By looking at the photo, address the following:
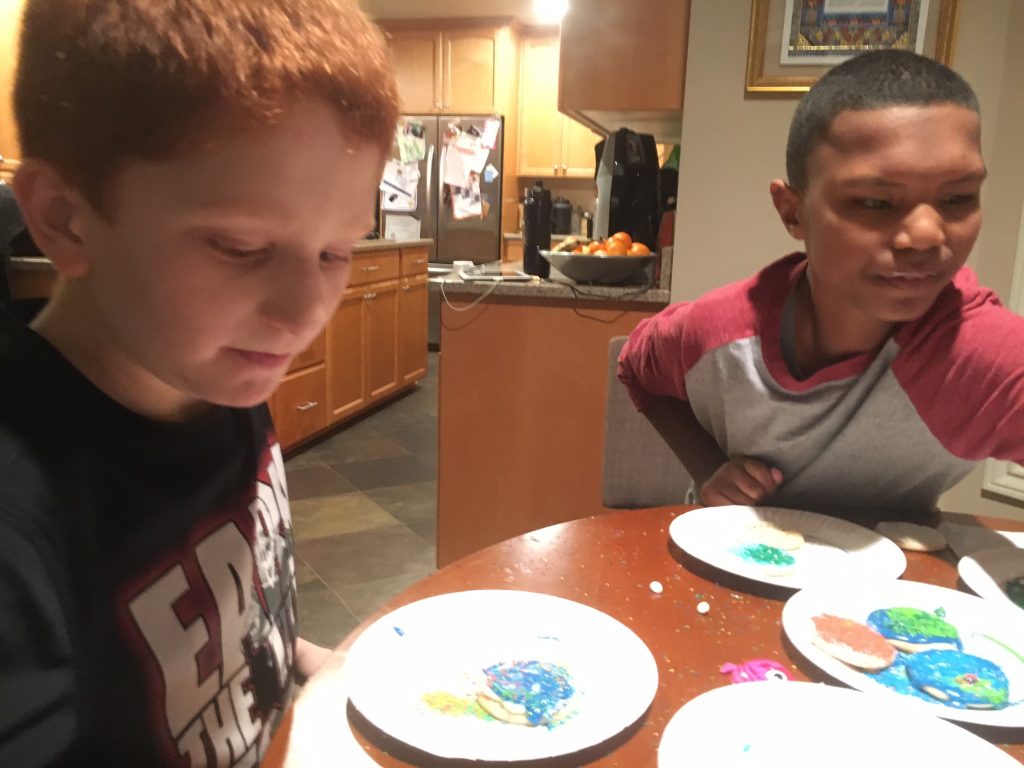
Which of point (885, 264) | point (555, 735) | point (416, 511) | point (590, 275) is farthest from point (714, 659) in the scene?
point (416, 511)

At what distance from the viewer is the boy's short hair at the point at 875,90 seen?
0.86m

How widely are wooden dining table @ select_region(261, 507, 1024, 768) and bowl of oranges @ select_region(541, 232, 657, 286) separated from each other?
1.10 m

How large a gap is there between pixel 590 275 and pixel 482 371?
16.1 inches

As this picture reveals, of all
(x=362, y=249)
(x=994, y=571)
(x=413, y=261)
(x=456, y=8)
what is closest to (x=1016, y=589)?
(x=994, y=571)

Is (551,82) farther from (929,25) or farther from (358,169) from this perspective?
(358,169)

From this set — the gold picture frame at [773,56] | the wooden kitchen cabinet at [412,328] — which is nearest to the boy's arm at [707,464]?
the gold picture frame at [773,56]

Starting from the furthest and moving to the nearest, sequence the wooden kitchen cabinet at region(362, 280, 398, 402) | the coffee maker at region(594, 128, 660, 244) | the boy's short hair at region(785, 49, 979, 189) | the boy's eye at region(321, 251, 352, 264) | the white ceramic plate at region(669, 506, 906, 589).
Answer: the wooden kitchen cabinet at region(362, 280, 398, 402) → the coffee maker at region(594, 128, 660, 244) → the boy's short hair at region(785, 49, 979, 189) → the white ceramic plate at region(669, 506, 906, 589) → the boy's eye at region(321, 251, 352, 264)

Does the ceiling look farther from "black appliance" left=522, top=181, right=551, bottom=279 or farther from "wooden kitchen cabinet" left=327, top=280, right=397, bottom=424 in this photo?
"black appliance" left=522, top=181, right=551, bottom=279

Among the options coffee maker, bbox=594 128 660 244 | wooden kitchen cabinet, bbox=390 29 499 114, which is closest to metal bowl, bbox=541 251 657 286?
coffee maker, bbox=594 128 660 244

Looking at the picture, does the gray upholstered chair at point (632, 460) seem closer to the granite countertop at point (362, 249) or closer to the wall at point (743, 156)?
the granite countertop at point (362, 249)

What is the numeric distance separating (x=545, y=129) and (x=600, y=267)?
161 inches

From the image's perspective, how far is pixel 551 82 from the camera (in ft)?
18.3

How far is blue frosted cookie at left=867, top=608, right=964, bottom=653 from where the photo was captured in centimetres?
64

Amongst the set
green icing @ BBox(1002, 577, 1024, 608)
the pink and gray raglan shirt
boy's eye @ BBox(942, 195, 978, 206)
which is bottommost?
green icing @ BBox(1002, 577, 1024, 608)
